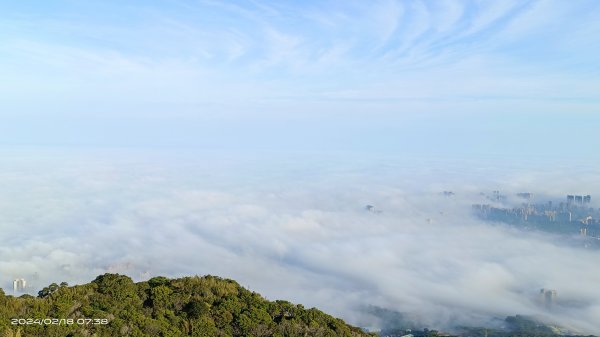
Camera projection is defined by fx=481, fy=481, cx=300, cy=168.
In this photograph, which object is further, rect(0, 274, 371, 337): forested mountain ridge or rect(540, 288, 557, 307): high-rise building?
rect(540, 288, 557, 307): high-rise building

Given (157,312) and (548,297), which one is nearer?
(157,312)

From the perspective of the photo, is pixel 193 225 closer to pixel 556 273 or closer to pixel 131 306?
pixel 556 273

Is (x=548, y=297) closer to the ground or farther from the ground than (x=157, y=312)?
closer to the ground

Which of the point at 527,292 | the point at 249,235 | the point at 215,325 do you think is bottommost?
the point at 527,292

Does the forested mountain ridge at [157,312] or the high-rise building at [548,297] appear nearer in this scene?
the forested mountain ridge at [157,312]

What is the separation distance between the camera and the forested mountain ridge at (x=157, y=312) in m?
17.6

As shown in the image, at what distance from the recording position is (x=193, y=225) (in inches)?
5664

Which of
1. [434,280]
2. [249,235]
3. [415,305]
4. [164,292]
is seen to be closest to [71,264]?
[249,235]

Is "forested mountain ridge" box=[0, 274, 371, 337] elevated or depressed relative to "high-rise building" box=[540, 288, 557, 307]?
elevated

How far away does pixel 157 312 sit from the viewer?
20.2 m

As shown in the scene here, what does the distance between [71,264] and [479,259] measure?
133 meters

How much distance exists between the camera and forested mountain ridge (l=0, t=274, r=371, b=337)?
57.7ft

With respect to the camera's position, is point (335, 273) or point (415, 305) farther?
point (335, 273)

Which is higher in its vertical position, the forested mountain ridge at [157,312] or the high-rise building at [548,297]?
the forested mountain ridge at [157,312]
